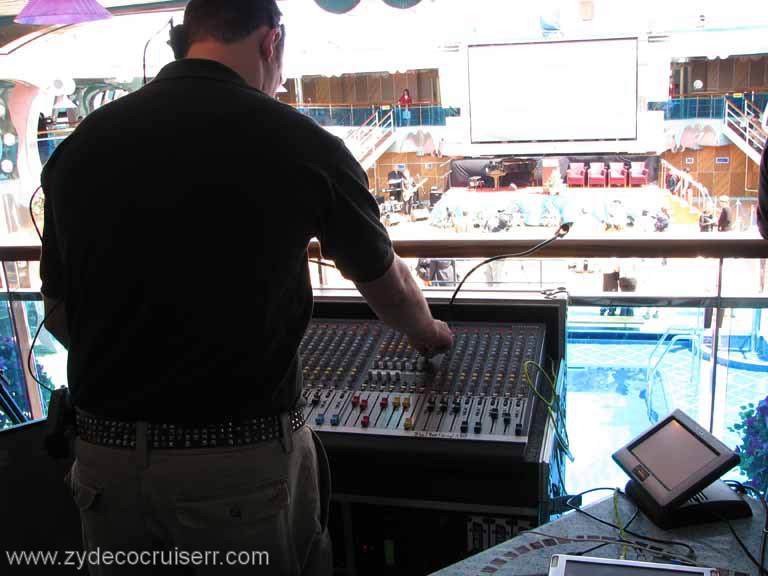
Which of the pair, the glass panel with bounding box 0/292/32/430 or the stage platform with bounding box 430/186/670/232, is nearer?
the glass panel with bounding box 0/292/32/430

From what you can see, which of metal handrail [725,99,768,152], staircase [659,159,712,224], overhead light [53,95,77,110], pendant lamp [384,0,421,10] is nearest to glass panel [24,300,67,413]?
pendant lamp [384,0,421,10]

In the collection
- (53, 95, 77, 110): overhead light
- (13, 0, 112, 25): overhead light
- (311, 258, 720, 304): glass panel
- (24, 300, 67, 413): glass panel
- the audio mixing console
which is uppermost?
(13, 0, 112, 25): overhead light

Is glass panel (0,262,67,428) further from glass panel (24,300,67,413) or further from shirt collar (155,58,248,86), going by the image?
shirt collar (155,58,248,86)

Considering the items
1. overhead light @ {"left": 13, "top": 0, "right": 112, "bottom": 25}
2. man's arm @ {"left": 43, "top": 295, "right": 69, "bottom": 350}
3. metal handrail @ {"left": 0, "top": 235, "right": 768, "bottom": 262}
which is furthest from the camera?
overhead light @ {"left": 13, "top": 0, "right": 112, "bottom": 25}

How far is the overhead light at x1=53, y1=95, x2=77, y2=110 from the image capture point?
860 cm

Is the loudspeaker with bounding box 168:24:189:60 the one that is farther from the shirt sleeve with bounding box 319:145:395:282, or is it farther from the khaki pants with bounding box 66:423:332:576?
the khaki pants with bounding box 66:423:332:576

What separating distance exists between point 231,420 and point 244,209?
27 cm

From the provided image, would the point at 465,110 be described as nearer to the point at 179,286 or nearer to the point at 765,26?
the point at 765,26

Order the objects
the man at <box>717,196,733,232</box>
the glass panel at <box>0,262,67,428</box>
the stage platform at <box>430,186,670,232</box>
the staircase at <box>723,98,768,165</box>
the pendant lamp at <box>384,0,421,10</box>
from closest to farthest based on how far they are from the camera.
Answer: the glass panel at <box>0,262,67,428</box>, the pendant lamp at <box>384,0,421,10</box>, the staircase at <box>723,98,768,165</box>, the man at <box>717,196,733,232</box>, the stage platform at <box>430,186,670,232</box>

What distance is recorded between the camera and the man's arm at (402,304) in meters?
1.01

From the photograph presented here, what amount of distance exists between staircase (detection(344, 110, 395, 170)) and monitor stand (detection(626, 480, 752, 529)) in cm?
951

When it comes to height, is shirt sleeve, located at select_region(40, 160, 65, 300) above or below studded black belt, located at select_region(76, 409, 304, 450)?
above

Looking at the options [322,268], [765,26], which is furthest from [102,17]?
[765,26]

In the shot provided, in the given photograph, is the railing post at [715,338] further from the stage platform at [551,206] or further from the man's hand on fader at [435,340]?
the stage platform at [551,206]
